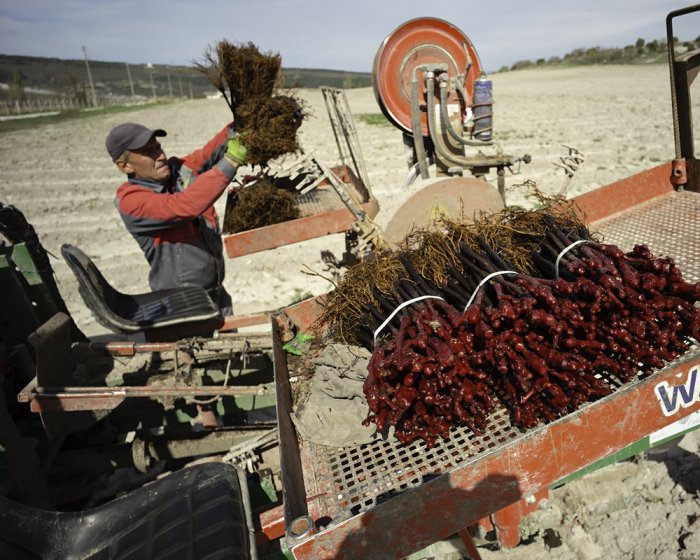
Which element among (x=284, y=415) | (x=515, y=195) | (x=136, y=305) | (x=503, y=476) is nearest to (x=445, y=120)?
(x=284, y=415)

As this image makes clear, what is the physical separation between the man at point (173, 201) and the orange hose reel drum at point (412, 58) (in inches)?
55.4

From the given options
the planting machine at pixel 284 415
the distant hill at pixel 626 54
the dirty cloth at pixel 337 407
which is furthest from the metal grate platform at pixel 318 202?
the distant hill at pixel 626 54

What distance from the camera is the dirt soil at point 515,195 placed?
3.09 metres

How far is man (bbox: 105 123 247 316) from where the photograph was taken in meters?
3.66

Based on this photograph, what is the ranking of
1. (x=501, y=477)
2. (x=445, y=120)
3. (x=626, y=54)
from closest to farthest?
(x=501, y=477)
(x=445, y=120)
(x=626, y=54)

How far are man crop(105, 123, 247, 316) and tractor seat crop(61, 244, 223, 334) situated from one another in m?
0.30

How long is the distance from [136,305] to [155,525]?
2.42 meters

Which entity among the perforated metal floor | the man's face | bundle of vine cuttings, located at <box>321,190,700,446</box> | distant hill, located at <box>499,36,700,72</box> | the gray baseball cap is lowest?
the perforated metal floor

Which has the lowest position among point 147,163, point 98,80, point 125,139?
point 147,163

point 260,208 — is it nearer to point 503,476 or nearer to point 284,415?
point 284,415

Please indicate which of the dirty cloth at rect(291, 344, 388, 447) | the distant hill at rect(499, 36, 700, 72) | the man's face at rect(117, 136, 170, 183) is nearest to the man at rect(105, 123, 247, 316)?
the man's face at rect(117, 136, 170, 183)

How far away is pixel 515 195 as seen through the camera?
32.5 feet

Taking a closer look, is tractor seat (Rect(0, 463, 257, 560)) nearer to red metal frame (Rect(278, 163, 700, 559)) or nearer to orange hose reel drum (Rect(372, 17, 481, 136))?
red metal frame (Rect(278, 163, 700, 559))

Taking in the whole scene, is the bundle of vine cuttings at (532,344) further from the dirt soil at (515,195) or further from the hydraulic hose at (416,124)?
the hydraulic hose at (416,124)
